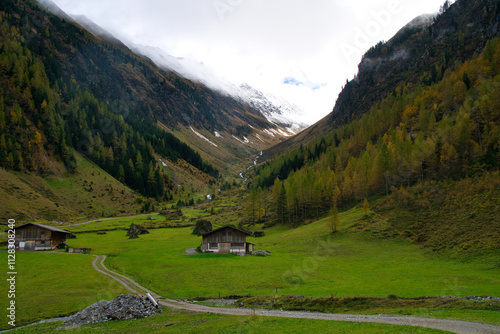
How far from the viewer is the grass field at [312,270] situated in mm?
32375

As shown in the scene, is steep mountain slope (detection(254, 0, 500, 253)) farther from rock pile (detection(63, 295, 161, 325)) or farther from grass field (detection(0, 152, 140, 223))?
grass field (detection(0, 152, 140, 223))

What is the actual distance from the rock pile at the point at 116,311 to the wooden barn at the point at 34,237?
5157cm

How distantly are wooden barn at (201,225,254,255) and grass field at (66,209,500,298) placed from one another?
13.3 ft

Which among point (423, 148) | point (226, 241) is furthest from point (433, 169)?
point (226, 241)

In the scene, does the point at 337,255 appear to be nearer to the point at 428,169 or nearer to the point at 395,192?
the point at 395,192

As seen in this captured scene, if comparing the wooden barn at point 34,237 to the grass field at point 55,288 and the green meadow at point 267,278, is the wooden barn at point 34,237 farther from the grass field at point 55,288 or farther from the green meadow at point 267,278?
the grass field at point 55,288

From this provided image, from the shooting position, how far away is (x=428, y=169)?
78.1 meters

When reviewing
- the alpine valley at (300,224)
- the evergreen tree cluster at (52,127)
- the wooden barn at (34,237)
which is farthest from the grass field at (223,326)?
the evergreen tree cluster at (52,127)

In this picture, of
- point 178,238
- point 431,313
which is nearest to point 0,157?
point 178,238

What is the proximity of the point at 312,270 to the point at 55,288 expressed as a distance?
1395 inches

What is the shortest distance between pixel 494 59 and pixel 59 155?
182824mm

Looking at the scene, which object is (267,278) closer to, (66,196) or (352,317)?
(352,317)

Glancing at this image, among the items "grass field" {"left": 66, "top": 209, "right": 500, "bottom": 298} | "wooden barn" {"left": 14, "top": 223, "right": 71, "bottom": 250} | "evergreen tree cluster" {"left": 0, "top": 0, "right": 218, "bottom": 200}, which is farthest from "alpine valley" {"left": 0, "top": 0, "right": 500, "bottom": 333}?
"wooden barn" {"left": 14, "top": 223, "right": 71, "bottom": 250}

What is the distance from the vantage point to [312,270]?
44344 millimetres
